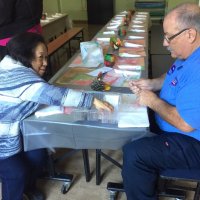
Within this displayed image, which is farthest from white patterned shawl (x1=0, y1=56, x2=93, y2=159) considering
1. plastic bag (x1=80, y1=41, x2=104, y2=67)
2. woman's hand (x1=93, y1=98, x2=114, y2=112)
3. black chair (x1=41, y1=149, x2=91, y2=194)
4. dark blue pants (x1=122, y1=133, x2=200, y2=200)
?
plastic bag (x1=80, y1=41, x2=104, y2=67)

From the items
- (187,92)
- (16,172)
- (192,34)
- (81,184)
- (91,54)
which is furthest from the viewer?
(91,54)

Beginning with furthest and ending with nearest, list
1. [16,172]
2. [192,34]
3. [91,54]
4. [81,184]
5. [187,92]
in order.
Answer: [91,54], [81,184], [16,172], [192,34], [187,92]

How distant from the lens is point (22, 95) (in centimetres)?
124

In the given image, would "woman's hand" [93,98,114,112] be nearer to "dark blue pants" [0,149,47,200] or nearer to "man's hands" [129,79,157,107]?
"man's hands" [129,79,157,107]

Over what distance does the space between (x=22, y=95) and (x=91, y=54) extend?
805 mm

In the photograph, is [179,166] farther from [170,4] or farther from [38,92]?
[170,4]

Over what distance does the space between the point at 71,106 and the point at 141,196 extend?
56 centimetres

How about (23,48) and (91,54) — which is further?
(91,54)

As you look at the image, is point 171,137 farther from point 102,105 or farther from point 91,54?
point 91,54

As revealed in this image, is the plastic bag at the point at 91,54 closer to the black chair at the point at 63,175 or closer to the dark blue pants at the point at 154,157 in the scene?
the black chair at the point at 63,175

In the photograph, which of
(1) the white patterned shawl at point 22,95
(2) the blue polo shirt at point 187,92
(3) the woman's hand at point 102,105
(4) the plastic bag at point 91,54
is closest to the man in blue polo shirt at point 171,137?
(2) the blue polo shirt at point 187,92

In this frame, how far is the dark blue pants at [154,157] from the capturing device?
127cm

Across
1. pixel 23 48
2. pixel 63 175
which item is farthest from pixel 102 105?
pixel 63 175

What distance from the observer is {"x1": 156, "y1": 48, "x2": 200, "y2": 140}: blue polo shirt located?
1.12m
